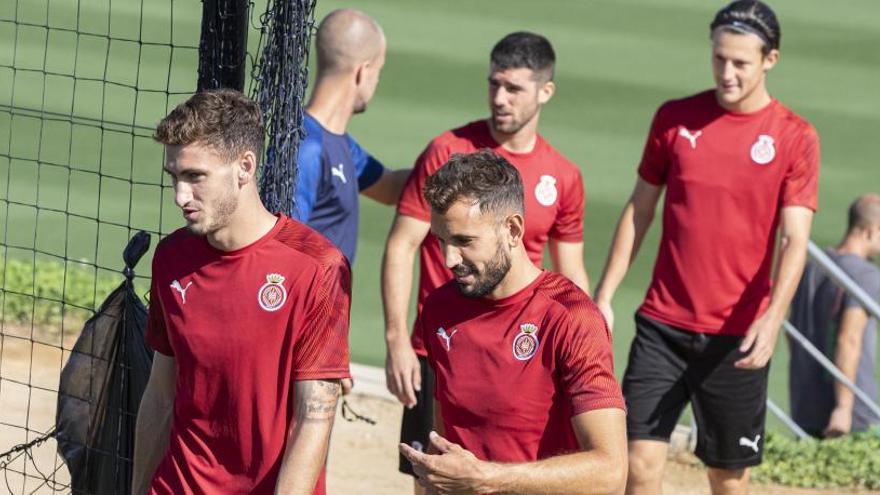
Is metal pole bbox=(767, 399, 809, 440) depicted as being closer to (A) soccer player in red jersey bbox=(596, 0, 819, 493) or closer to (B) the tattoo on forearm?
(A) soccer player in red jersey bbox=(596, 0, 819, 493)

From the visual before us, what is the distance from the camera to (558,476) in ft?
11.1

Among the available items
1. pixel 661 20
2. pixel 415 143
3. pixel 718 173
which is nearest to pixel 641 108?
pixel 661 20

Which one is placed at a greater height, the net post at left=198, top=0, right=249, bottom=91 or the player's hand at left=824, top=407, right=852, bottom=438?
the net post at left=198, top=0, right=249, bottom=91

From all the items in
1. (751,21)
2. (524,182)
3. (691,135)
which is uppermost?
(751,21)

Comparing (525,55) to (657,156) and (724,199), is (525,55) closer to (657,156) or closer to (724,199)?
(657,156)

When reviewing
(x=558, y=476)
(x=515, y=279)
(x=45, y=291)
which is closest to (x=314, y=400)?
(x=515, y=279)

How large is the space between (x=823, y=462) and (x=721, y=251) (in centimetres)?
175

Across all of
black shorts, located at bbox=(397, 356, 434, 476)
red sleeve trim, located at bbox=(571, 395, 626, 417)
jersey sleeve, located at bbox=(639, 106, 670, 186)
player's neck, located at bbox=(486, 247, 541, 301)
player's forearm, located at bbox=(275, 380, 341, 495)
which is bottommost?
black shorts, located at bbox=(397, 356, 434, 476)

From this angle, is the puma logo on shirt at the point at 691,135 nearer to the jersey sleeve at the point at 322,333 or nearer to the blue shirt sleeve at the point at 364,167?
the blue shirt sleeve at the point at 364,167

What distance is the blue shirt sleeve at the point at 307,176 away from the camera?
5.13 metres

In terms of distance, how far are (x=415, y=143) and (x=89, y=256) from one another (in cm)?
228

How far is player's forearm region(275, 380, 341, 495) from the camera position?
3693 mm

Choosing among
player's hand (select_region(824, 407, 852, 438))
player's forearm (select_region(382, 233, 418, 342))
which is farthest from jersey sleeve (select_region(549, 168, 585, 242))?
player's hand (select_region(824, 407, 852, 438))

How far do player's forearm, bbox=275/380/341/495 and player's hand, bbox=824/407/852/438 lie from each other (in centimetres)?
408
